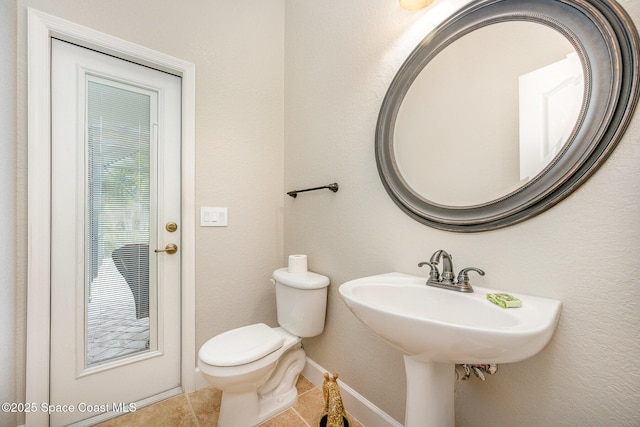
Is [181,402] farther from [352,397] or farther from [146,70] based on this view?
[146,70]

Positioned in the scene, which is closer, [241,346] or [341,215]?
[241,346]

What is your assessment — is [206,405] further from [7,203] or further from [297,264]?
[7,203]

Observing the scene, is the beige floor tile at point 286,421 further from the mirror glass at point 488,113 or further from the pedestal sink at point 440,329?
the mirror glass at point 488,113

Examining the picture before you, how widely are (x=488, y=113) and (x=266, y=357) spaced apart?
142 cm

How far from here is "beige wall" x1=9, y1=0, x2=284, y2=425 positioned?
1.50m

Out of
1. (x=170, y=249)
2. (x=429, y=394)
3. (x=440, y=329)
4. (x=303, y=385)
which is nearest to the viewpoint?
(x=440, y=329)

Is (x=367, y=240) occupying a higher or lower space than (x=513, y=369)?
higher

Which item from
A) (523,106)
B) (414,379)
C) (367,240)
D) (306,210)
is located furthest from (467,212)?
(306,210)

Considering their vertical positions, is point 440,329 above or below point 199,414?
above

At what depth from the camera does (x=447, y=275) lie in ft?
2.97

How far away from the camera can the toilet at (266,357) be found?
1171 millimetres

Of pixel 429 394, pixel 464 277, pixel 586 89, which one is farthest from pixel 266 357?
pixel 586 89

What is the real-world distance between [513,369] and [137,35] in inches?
89.4

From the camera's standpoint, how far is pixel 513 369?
32.4 inches
